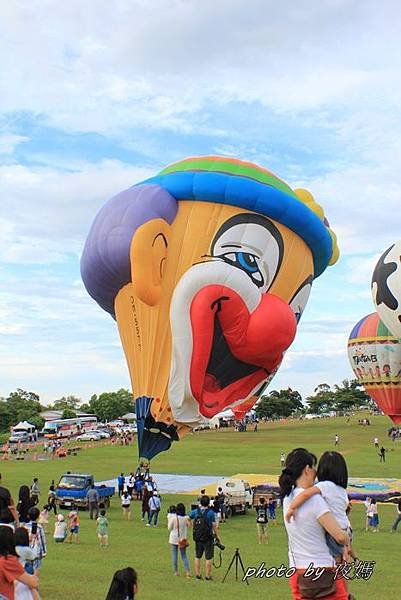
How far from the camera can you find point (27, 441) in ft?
176

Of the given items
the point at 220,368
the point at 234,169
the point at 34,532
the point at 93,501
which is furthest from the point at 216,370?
the point at 34,532

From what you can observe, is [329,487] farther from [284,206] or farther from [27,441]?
[27,441]

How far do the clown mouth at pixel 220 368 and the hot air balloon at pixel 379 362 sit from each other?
19.9 metres

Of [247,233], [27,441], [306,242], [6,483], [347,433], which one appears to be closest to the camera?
[247,233]

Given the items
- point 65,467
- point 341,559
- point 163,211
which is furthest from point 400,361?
point 341,559

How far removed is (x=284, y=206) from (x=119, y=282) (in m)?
4.67

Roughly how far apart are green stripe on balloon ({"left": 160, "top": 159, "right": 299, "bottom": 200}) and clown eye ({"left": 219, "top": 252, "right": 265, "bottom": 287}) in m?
1.96

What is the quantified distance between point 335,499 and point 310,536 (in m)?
0.25

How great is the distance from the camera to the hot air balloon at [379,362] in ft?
127

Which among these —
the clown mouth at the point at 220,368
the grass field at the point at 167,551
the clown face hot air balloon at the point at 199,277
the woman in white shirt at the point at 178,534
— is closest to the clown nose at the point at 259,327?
the clown face hot air balloon at the point at 199,277

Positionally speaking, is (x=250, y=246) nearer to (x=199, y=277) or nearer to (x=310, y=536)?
(x=199, y=277)

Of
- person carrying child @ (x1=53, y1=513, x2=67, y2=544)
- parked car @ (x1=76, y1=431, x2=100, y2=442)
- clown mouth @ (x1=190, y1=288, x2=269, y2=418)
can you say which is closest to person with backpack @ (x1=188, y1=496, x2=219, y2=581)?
person carrying child @ (x1=53, y1=513, x2=67, y2=544)

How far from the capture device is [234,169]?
62.4 ft

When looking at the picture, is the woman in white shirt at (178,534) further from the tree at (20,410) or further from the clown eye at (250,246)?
the tree at (20,410)
